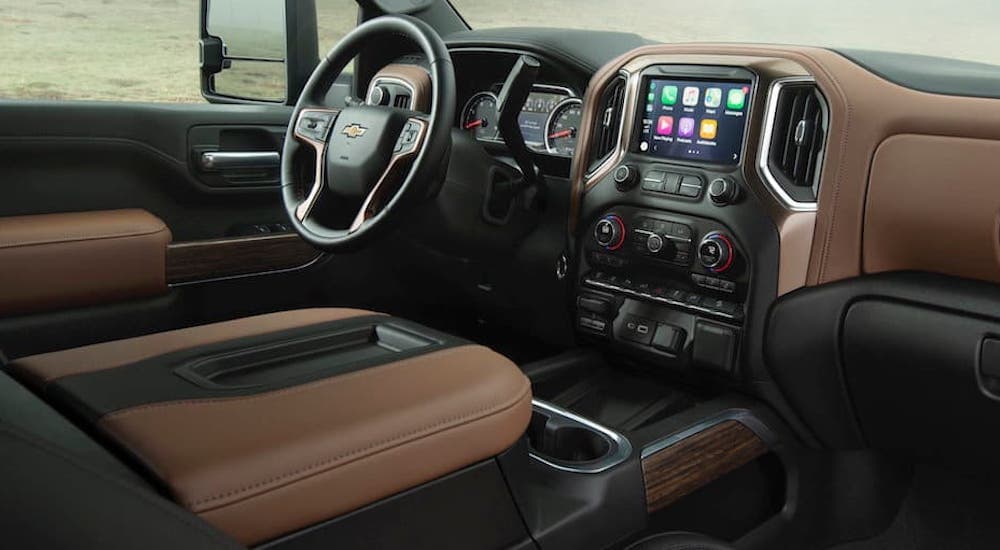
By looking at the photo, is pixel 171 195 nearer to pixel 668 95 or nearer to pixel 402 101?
pixel 402 101

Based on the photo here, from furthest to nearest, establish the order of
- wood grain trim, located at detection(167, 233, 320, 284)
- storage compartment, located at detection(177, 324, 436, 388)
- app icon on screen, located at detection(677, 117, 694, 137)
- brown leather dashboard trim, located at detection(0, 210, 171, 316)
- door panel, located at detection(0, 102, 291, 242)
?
1. wood grain trim, located at detection(167, 233, 320, 284)
2. door panel, located at detection(0, 102, 291, 242)
3. brown leather dashboard trim, located at detection(0, 210, 171, 316)
4. app icon on screen, located at detection(677, 117, 694, 137)
5. storage compartment, located at detection(177, 324, 436, 388)

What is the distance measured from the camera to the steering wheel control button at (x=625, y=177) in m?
1.86

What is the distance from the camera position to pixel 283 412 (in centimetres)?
110

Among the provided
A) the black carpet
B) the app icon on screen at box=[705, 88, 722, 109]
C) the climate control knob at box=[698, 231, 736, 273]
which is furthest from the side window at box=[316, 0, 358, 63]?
the black carpet

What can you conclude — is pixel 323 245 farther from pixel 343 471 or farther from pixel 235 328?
pixel 343 471

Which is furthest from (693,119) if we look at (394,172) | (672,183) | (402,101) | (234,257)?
(234,257)

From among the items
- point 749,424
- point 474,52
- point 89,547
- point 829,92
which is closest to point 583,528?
point 749,424

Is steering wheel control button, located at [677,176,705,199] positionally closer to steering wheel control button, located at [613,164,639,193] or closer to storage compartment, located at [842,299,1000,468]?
steering wheel control button, located at [613,164,639,193]

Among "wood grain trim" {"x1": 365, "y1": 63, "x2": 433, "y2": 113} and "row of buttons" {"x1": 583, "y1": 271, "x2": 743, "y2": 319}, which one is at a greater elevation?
"wood grain trim" {"x1": 365, "y1": 63, "x2": 433, "y2": 113}

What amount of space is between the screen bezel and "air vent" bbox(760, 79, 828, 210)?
41 mm

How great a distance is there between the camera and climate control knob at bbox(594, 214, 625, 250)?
187cm

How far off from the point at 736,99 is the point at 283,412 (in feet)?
3.34

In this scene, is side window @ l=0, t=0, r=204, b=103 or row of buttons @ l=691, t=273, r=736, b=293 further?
side window @ l=0, t=0, r=204, b=103

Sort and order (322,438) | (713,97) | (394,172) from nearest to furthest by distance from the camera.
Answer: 1. (322,438)
2. (394,172)
3. (713,97)
